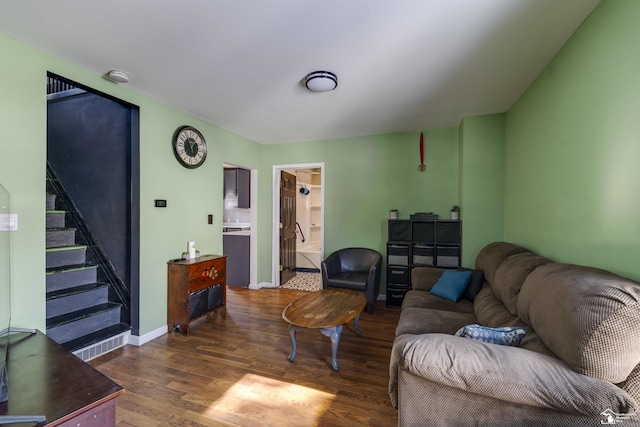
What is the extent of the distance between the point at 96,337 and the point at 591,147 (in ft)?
13.5

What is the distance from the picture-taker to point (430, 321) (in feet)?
6.93

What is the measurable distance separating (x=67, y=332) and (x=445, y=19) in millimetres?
3847

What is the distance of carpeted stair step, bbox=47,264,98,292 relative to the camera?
2.58 meters

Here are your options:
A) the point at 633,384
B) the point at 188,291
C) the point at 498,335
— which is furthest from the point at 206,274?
the point at 633,384

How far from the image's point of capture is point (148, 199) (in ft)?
9.10

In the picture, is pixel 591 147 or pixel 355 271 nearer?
pixel 591 147

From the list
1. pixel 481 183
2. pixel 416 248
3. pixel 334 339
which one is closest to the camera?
pixel 334 339

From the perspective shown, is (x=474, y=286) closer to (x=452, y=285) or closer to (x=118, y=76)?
(x=452, y=285)

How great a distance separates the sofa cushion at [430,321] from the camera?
A: 6.57 ft

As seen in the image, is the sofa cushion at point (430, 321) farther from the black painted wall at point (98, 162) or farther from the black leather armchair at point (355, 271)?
the black painted wall at point (98, 162)

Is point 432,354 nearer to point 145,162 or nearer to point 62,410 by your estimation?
point 62,410

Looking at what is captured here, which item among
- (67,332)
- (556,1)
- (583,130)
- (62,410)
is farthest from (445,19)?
(67,332)

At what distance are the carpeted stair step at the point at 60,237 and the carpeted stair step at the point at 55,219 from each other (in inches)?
7.4

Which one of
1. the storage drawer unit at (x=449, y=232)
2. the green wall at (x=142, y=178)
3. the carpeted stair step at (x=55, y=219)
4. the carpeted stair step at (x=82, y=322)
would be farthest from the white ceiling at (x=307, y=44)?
the carpeted stair step at (x=82, y=322)
